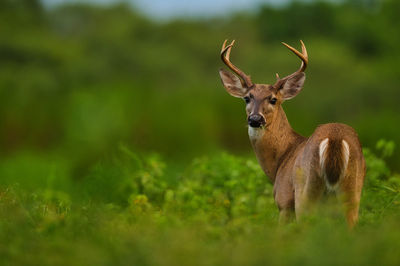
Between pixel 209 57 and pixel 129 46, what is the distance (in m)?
4.16

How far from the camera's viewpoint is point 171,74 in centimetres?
3616

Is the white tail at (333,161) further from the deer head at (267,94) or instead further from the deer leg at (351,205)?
the deer head at (267,94)

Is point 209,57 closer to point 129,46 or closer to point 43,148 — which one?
point 129,46

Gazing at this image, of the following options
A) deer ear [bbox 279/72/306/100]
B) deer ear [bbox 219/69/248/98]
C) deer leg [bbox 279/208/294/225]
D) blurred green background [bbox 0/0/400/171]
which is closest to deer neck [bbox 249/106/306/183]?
deer ear [bbox 279/72/306/100]

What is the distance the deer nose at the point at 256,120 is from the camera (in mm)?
5941

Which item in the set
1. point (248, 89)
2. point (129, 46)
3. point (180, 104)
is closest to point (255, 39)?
point (129, 46)

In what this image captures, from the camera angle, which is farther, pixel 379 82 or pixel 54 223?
pixel 379 82

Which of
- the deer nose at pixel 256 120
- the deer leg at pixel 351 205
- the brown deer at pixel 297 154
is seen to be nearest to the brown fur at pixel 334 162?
the brown deer at pixel 297 154

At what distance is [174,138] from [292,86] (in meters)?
8.43

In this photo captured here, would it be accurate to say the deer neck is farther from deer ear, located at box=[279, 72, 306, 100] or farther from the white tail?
the white tail

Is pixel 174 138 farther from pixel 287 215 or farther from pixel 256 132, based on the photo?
pixel 287 215

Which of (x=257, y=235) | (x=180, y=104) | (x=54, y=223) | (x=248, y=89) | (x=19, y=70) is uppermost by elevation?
(x=19, y=70)

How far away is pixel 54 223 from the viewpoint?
4.42 m

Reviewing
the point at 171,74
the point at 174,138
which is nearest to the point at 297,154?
the point at 174,138
